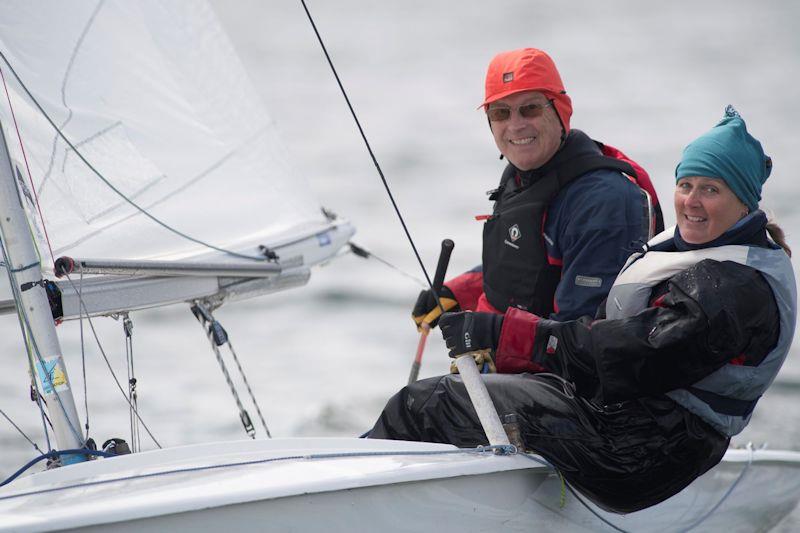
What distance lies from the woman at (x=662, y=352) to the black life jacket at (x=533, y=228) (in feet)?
0.65

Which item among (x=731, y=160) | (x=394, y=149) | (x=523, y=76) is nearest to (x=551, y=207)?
(x=523, y=76)

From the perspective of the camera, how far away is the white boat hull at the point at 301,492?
2.15 meters

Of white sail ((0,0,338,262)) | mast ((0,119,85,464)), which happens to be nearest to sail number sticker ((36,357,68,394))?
mast ((0,119,85,464))

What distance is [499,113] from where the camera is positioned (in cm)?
290

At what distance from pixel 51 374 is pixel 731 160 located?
1605 mm

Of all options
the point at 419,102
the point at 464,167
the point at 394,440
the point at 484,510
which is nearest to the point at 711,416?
the point at 484,510

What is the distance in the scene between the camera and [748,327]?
2.37 m

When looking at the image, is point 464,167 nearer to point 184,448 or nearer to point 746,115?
point 746,115

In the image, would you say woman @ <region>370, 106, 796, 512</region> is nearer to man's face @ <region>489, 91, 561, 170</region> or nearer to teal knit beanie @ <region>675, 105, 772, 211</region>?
teal knit beanie @ <region>675, 105, 772, 211</region>

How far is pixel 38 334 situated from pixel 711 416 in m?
1.56

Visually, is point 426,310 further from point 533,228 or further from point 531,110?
point 531,110

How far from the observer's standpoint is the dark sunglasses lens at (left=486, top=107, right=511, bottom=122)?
2.89 meters

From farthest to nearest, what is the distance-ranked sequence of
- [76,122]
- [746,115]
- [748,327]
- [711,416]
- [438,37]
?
1. [438,37]
2. [746,115]
3. [76,122]
4. [711,416]
5. [748,327]

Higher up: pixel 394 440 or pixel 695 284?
pixel 695 284
